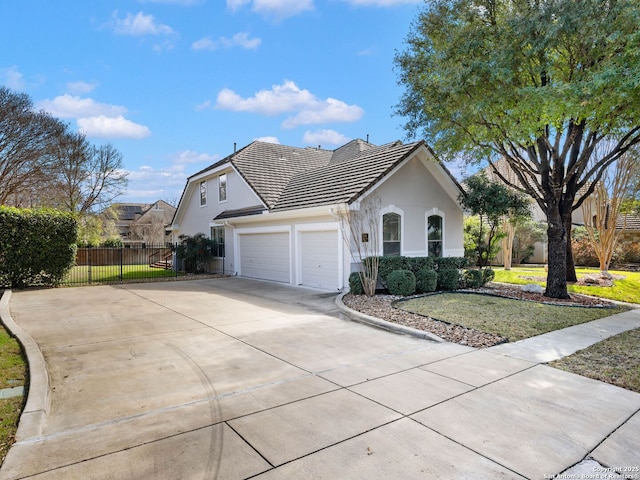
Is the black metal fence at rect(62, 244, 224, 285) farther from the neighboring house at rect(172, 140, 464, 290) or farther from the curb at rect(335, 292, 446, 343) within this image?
the curb at rect(335, 292, 446, 343)

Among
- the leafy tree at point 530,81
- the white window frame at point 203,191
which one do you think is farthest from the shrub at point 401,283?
the white window frame at point 203,191

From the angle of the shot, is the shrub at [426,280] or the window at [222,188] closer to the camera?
the shrub at [426,280]

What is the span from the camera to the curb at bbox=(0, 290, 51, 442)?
3.72 metres

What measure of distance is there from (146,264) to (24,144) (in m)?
11.3

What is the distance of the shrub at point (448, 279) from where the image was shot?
1252 centimetres

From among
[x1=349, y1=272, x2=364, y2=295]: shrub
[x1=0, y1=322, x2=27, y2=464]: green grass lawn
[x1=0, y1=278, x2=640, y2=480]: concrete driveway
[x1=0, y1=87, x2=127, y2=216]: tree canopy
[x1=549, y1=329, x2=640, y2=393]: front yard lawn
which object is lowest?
[x1=549, y1=329, x2=640, y2=393]: front yard lawn

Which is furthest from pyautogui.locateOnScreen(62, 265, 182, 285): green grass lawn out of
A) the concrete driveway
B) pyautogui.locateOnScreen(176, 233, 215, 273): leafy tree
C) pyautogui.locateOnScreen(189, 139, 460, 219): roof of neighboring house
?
the concrete driveway

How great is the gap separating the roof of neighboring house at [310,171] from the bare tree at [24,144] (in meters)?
11.0

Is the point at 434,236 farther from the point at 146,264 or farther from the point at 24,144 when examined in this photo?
the point at 24,144

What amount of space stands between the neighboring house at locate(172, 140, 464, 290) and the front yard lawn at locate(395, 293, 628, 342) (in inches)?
128

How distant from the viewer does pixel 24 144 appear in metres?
23.8

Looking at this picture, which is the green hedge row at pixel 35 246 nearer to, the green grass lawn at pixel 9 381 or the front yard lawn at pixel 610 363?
the green grass lawn at pixel 9 381

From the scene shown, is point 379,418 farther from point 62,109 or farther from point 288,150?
point 62,109

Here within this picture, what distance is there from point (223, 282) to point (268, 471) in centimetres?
1370
